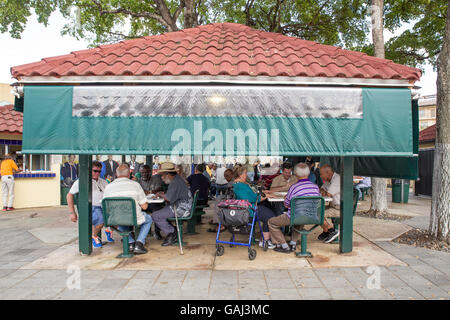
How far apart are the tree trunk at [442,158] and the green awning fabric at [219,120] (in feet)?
5.33

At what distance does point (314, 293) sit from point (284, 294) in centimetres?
37

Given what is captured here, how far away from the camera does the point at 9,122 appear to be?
36.1 ft

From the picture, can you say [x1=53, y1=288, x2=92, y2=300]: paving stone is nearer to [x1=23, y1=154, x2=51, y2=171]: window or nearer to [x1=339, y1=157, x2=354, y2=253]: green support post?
[x1=339, y1=157, x2=354, y2=253]: green support post

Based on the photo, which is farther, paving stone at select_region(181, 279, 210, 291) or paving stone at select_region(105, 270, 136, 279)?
paving stone at select_region(105, 270, 136, 279)

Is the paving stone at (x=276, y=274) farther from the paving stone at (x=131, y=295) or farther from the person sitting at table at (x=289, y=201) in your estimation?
the paving stone at (x=131, y=295)

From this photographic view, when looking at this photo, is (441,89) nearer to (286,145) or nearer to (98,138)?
(286,145)

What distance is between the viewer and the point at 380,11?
8625mm

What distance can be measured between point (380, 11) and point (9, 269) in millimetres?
10491

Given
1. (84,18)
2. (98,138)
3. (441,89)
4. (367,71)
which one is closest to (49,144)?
(98,138)

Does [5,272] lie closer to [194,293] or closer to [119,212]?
[119,212]

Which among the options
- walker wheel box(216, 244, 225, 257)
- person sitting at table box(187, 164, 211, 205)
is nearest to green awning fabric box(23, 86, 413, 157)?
walker wheel box(216, 244, 225, 257)

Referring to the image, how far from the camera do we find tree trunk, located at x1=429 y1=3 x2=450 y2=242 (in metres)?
5.57

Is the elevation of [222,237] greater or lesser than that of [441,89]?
lesser

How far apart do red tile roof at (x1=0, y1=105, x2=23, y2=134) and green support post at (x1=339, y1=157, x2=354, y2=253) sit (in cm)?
1092
